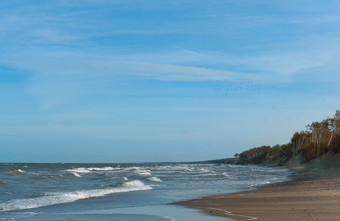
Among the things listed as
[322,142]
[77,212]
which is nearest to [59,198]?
[77,212]

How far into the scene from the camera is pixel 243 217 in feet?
36.3

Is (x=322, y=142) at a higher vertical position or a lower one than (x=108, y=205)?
higher

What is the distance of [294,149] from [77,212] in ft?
246

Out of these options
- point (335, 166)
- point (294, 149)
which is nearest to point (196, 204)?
point (335, 166)

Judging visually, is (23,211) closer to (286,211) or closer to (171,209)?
(171,209)

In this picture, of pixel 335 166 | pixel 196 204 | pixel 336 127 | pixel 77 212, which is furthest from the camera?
pixel 336 127

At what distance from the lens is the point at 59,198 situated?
60.1 ft

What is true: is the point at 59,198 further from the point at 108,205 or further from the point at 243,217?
the point at 243,217

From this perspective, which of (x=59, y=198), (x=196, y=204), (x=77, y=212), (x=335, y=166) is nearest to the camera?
(x=77, y=212)

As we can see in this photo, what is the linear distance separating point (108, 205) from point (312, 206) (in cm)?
763

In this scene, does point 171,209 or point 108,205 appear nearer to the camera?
point 171,209

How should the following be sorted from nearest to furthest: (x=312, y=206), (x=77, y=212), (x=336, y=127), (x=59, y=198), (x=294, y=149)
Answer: (x=312, y=206) → (x=77, y=212) → (x=59, y=198) → (x=336, y=127) → (x=294, y=149)

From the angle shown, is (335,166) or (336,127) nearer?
(335,166)

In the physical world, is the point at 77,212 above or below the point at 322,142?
below
